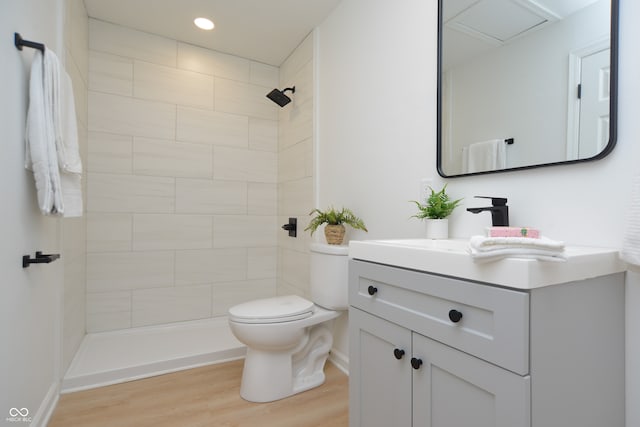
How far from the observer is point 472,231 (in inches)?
52.5

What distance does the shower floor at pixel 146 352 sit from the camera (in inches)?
75.2

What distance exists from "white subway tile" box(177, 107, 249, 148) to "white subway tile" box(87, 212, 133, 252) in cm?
80

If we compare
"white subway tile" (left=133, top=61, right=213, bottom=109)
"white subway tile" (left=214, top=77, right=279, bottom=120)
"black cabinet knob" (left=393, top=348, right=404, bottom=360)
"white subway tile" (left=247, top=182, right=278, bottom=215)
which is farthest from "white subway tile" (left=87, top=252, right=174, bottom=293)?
"black cabinet knob" (left=393, top=348, right=404, bottom=360)

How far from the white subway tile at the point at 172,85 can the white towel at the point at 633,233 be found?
2.80 meters

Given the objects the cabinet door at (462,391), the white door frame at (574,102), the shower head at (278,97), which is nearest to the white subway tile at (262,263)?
the shower head at (278,97)

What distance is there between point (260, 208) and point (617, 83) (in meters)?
2.55

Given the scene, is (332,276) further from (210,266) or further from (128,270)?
(128,270)

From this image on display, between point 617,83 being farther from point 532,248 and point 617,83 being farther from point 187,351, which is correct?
point 187,351

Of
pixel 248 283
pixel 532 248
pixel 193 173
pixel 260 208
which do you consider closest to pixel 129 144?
pixel 193 173

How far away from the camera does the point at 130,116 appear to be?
8.39 feet

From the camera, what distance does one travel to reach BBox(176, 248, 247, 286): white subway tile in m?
2.74

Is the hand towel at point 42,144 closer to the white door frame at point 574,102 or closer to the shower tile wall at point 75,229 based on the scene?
the shower tile wall at point 75,229

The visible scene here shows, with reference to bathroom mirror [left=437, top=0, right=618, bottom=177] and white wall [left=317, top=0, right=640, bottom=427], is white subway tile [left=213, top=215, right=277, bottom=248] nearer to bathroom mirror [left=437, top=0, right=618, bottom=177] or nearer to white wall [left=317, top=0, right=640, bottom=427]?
white wall [left=317, top=0, right=640, bottom=427]

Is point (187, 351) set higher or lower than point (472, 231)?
lower
